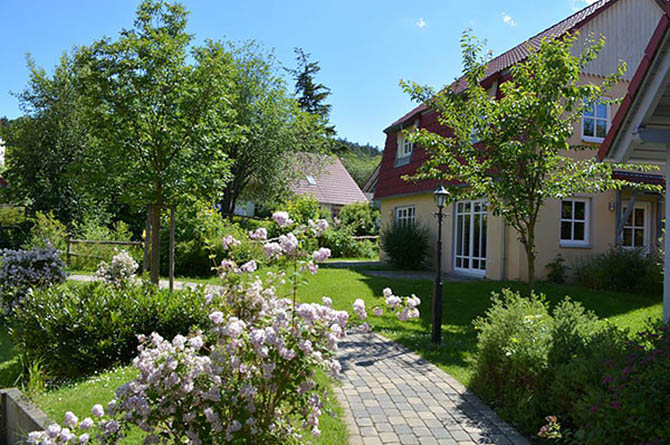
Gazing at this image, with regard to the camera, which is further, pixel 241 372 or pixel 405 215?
pixel 405 215

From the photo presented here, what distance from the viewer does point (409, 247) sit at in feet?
56.1

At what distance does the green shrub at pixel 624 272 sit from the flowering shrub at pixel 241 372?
426 inches

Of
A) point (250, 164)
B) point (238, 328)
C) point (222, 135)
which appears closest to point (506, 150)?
point (222, 135)

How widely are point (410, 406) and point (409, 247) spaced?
12364mm

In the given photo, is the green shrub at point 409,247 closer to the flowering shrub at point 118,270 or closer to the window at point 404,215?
the window at point 404,215

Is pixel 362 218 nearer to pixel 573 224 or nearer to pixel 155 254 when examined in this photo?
pixel 573 224

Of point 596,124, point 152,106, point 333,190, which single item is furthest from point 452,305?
point 333,190

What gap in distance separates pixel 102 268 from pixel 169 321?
12.5 feet

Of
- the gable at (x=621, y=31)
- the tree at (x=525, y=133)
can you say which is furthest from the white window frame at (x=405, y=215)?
the tree at (x=525, y=133)

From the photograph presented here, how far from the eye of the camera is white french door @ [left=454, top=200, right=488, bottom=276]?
14.9m

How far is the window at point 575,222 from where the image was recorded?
13.8 metres

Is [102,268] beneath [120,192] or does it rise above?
beneath

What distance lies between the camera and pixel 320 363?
3.05 metres

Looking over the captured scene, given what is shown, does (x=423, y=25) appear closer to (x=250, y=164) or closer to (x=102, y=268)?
(x=102, y=268)
